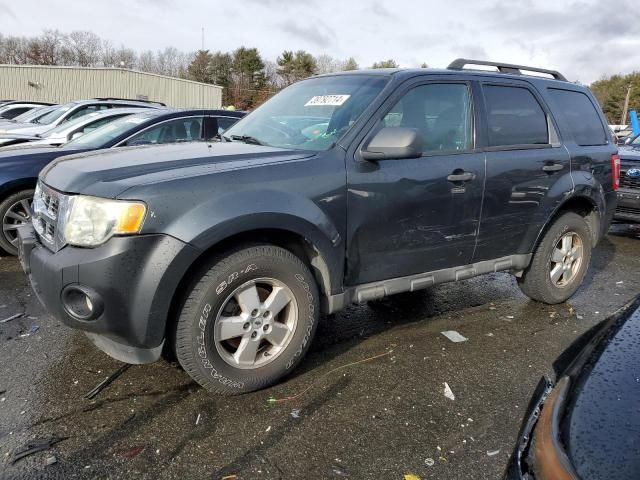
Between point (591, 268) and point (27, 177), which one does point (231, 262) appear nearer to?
point (27, 177)

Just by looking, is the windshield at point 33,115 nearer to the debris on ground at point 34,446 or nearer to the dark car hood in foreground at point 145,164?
the dark car hood in foreground at point 145,164

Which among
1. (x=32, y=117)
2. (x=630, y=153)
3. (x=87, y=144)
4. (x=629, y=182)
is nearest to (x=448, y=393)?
(x=87, y=144)

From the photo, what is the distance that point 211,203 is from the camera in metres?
2.59

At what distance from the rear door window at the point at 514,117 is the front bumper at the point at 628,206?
426cm

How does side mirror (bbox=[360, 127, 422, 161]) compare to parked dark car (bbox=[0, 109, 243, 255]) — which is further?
parked dark car (bbox=[0, 109, 243, 255])

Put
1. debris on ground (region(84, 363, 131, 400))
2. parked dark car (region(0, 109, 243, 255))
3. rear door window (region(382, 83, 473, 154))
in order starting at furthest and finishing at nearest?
parked dark car (region(0, 109, 243, 255)), rear door window (region(382, 83, 473, 154)), debris on ground (region(84, 363, 131, 400))

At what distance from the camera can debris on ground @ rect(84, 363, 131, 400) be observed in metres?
2.85

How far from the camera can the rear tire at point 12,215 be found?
5.12 meters

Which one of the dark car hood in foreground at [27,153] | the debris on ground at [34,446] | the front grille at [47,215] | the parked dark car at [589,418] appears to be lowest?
the debris on ground at [34,446]

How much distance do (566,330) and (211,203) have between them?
10.3 feet

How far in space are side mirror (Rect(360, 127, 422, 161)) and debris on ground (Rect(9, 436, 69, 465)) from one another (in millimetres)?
2234

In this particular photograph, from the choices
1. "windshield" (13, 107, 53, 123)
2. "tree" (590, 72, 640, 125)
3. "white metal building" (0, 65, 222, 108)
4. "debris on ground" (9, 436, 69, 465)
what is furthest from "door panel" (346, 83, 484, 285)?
"tree" (590, 72, 640, 125)

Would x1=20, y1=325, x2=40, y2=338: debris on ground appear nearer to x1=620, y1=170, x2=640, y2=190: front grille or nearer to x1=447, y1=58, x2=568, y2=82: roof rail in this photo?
x1=447, y1=58, x2=568, y2=82: roof rail

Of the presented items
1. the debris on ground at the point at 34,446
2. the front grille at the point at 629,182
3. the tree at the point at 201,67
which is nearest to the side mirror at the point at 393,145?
the debris on ground at the point at 34,446
